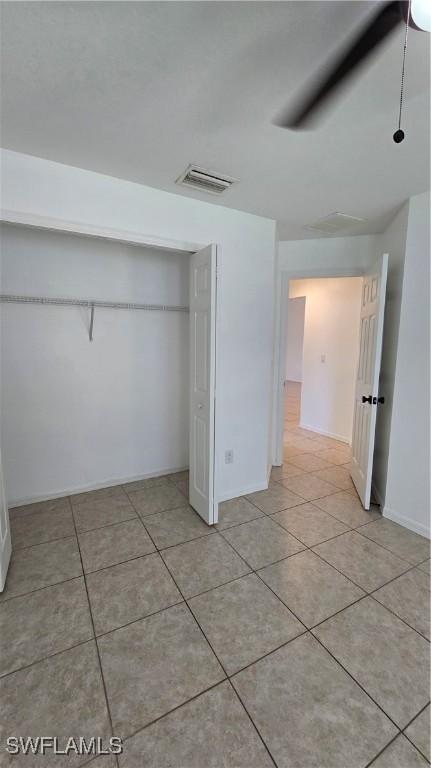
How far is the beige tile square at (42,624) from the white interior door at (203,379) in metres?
1.06

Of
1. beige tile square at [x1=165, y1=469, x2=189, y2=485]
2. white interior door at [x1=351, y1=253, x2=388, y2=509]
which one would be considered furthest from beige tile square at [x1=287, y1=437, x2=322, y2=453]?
beige tile square at [x1=165, y1=469, x2=189, y2=485]

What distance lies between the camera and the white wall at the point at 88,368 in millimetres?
2760

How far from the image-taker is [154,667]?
150 centimetres

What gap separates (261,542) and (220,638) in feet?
2.75

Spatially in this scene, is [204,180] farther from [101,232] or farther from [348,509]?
[348,509]

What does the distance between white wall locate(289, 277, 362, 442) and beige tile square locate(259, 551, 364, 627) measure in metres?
2.79

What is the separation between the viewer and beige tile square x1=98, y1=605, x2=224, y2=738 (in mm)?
1331

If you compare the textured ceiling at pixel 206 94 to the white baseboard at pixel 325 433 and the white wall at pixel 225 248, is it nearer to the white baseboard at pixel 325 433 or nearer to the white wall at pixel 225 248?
the white wall at pixel 225 248

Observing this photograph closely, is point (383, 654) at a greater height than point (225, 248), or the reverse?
point (225, 248)

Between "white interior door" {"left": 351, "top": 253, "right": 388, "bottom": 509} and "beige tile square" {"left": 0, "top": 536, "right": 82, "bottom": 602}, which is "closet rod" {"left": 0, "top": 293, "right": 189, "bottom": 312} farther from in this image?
"beige tile square" {"left": 0, "top": 536, "right": 82, "bottom": 602}

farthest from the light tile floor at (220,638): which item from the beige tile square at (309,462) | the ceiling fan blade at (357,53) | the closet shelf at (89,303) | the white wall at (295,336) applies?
the white wall at (295,336)

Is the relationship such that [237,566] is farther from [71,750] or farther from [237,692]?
[71,750]

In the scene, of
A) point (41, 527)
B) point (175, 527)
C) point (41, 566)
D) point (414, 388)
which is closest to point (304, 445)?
point (414, 388)

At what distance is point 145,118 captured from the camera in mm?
1620
